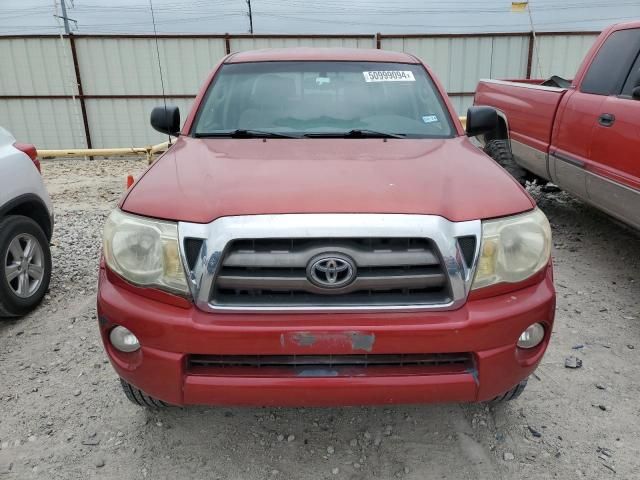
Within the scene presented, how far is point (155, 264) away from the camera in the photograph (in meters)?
1.90

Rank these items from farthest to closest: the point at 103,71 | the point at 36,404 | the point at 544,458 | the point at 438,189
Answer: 1. the point at 103,71
2. the point at 36,404
3. the point at 544,458
4. the point at 438,189

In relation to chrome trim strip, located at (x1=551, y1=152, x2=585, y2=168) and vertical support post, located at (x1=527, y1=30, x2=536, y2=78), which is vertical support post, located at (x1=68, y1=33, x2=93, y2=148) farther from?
chrome trim strip, located at (x1=551, y1=152, x2=585, y2=168)

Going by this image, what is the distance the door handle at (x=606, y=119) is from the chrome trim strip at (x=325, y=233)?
2607 millimetres

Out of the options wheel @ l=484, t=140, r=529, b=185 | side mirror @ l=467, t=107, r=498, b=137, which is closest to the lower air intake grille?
side mirror @ l=467, t=107, r=498, b=137

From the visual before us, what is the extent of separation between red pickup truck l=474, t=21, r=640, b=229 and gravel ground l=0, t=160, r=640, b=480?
108cm

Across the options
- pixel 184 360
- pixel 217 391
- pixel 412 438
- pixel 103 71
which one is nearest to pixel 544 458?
pixel 412 438

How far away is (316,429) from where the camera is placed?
8.17ft

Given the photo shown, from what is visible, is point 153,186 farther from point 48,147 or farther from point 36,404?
point 48,147

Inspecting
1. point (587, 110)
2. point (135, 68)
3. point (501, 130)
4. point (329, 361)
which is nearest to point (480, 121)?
point (587, 110)

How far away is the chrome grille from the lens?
72.3 inches

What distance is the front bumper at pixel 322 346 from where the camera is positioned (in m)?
1.84

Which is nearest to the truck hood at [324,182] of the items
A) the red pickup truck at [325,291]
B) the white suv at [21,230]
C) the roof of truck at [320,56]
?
the red pickup truck at [325,291]

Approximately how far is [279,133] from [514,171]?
372 cm

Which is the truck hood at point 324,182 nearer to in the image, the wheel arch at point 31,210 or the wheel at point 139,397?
the wheel at point 139,397
